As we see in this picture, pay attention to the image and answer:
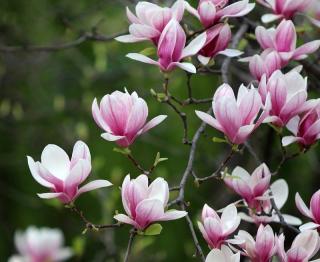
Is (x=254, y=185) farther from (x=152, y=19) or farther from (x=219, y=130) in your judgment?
(x=152, y=19)

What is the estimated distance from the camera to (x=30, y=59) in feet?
10.7

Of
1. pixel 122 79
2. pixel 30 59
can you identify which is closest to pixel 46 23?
pixel 30 59

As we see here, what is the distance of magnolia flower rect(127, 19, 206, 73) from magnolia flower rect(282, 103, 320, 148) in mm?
214

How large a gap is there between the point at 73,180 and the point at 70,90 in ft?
7.10

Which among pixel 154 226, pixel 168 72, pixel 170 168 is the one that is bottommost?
pixel 170 168

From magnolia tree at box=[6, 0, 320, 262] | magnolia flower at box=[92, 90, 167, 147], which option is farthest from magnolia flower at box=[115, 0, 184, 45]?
magnolia flower at box=[92, 90, 167, 147]

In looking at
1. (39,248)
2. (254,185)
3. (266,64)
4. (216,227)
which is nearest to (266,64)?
(266,64)

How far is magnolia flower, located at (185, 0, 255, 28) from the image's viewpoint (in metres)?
1.24

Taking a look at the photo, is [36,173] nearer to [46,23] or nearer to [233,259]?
[233,259]

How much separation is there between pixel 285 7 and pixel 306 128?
0.29 metres

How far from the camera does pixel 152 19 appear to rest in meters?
1.24

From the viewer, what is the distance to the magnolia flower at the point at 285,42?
1.29 m

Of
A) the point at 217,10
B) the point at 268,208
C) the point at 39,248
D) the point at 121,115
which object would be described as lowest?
the point at 39,248

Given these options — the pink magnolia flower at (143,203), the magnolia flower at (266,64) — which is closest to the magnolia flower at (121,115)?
the pink magnolia flower at (143,203)
